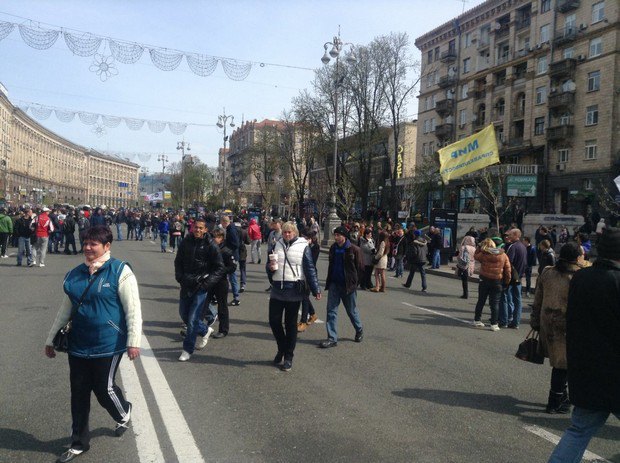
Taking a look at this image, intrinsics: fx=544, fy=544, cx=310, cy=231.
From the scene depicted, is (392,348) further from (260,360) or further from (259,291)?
Answer: (259,291)

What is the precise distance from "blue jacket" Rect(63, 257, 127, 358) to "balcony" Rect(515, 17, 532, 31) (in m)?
46.5

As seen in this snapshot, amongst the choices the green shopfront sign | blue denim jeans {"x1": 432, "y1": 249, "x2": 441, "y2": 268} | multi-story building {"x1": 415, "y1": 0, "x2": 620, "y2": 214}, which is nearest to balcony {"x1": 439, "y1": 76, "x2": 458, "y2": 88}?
multi-story building {"x1": 415, "y1": 0, "x2": 620, "y2": 214}

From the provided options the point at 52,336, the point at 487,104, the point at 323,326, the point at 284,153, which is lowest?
the point at 323,326

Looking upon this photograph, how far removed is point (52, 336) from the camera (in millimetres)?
3969

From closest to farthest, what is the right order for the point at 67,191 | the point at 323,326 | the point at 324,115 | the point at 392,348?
the point at 392,348 → the point at 323,326 → the point at 324,115 → the point at 67,191

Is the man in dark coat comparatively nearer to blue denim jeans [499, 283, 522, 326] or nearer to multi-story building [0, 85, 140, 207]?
blue denim jeans [499, 283, 522, 326]

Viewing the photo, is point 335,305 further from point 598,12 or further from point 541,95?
point 541,95

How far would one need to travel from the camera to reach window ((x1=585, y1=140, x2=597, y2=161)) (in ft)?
122

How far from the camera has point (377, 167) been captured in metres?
61.7

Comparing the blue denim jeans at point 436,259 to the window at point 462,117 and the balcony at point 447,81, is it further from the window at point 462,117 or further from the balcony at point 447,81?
the balcony at point 447,81

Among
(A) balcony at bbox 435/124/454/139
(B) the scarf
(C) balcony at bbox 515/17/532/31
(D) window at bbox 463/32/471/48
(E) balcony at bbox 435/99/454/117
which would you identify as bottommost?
(B) the scarf

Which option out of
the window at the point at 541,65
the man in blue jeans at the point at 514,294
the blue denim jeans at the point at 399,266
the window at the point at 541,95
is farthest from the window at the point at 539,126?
the man in blue jeans at the point at 514,294

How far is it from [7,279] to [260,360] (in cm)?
988

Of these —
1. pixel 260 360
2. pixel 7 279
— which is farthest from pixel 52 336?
pixel 7 279
